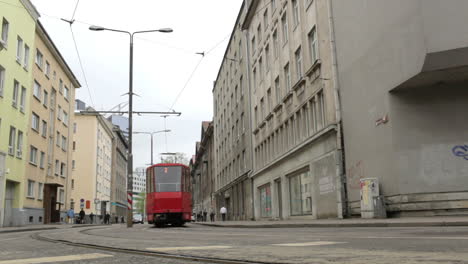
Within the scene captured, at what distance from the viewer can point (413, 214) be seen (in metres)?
14.7

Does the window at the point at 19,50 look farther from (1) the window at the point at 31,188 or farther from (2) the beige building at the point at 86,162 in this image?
(2) the beige building at the point at 86,162

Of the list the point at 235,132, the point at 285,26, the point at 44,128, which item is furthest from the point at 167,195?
the point at 235,132

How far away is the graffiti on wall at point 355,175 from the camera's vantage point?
57.7 feet

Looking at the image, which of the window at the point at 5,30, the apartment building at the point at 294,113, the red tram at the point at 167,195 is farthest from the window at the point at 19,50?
the apartment building at the point at 294,113

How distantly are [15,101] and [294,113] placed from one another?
60.9 feet

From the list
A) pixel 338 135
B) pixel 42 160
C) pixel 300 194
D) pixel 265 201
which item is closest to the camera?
pixel 338 135

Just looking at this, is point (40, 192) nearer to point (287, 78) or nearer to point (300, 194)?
point (287, 78)

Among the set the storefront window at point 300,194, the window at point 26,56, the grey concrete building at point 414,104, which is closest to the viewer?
the grey concrete building at point 414,104

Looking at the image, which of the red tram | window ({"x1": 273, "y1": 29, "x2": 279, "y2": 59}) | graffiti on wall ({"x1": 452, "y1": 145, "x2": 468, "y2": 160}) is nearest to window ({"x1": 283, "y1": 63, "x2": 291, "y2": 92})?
window ({"x1": 273, "y1": 29, "x2": 279, "y2": 59})

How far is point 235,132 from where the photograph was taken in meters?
44.5

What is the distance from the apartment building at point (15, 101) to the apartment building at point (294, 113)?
52.5 ft

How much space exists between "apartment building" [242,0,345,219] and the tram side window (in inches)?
238

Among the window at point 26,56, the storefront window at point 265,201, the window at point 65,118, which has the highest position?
the window at point 26,56

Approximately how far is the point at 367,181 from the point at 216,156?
43.7 metres
